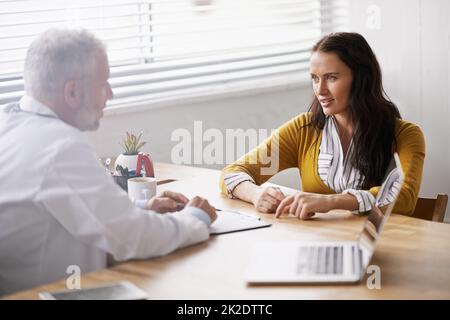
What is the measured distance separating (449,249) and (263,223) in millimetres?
512

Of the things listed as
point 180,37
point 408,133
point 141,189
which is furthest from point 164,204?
point 180,37

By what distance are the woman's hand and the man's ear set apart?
71cm

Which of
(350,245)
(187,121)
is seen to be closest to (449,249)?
(350,245)

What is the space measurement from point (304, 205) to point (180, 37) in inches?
76.2

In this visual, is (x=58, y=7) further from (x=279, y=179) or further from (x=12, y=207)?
(x=12, y=207)

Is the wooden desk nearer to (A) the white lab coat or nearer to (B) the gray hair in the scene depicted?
(A) the white lab coat

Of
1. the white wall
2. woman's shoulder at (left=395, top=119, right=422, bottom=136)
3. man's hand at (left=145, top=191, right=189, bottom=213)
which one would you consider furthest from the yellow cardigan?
the white wall

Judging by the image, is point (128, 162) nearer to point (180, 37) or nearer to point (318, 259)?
point (318, 259)

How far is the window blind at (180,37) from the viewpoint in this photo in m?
3.51

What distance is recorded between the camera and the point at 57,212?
5.55 ft

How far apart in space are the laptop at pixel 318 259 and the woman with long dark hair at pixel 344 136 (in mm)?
556

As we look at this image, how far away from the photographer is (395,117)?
264 centimetres

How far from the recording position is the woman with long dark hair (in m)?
2.53

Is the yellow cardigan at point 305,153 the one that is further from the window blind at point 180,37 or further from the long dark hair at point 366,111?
the window blind at point 180,37
